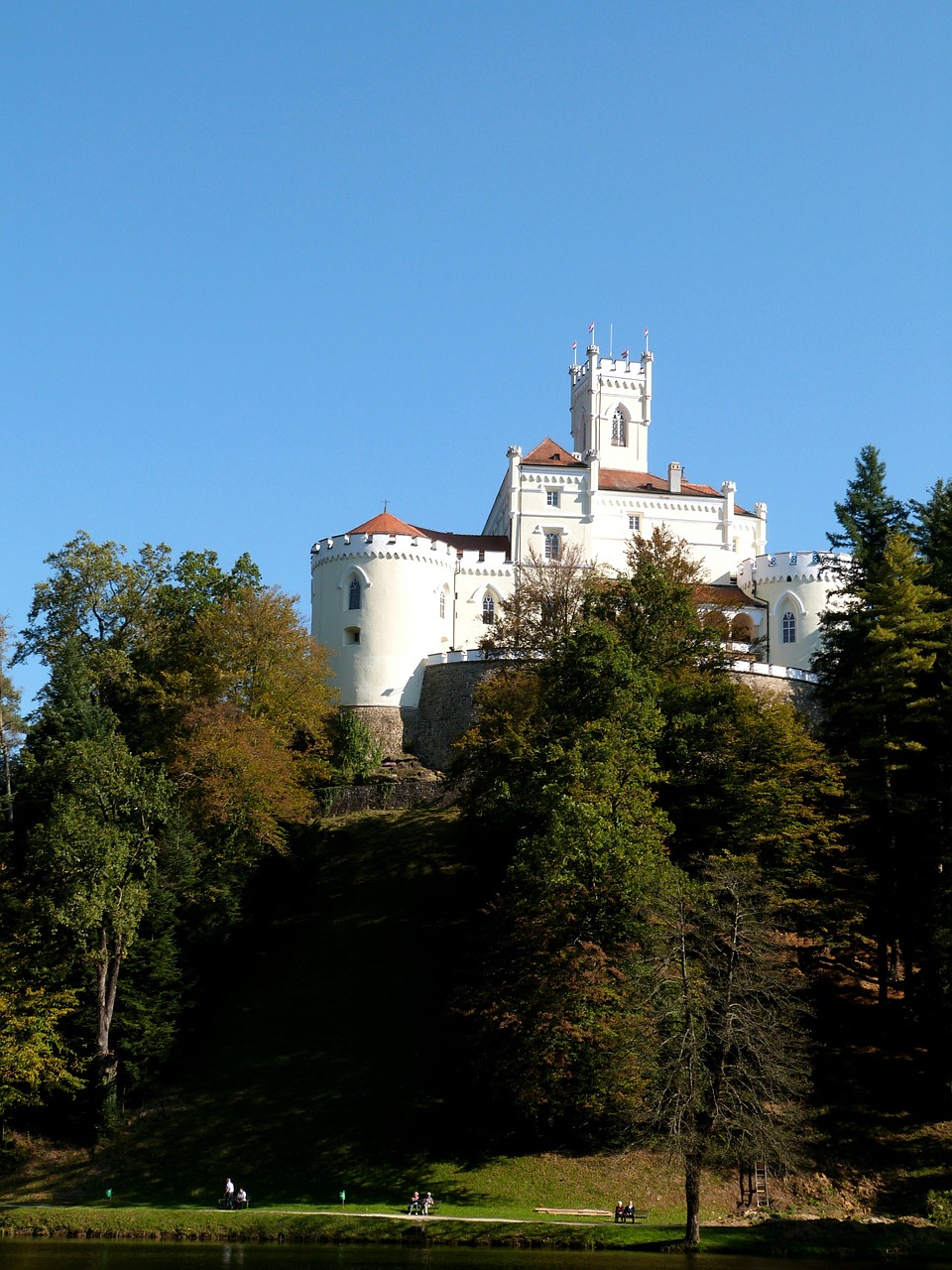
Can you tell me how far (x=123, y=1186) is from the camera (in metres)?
33.6

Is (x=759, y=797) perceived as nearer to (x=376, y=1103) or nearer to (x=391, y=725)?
(x=376, y=1103)

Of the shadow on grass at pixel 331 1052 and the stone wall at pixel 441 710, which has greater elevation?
the stone wall at pixel 441 710

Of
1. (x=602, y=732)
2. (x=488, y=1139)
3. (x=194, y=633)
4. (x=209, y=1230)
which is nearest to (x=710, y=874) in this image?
(x=602, y=732)

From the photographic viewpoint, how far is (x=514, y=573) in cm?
6150

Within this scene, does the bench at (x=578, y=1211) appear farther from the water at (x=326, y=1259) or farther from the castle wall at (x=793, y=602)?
the castle wall at (x=793, y=602)

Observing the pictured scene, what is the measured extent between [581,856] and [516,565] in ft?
97.1

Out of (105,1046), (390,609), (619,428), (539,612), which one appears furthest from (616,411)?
(105,1046)

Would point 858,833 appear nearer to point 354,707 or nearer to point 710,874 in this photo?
point 710,874

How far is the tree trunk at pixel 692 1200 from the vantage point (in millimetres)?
28078

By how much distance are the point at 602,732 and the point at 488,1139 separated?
10.0 metres

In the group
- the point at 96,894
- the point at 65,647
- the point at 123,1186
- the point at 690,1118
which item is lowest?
the point at 123,1186

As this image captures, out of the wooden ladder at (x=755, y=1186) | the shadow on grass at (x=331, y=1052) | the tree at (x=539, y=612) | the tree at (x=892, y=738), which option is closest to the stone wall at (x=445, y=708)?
the tree at (x=539, y=612)

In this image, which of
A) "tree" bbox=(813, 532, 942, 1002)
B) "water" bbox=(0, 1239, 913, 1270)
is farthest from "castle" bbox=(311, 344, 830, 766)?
"water" bbox=(0, 1239, 913, 1270)

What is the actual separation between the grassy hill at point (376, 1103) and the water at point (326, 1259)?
11.0 feet
